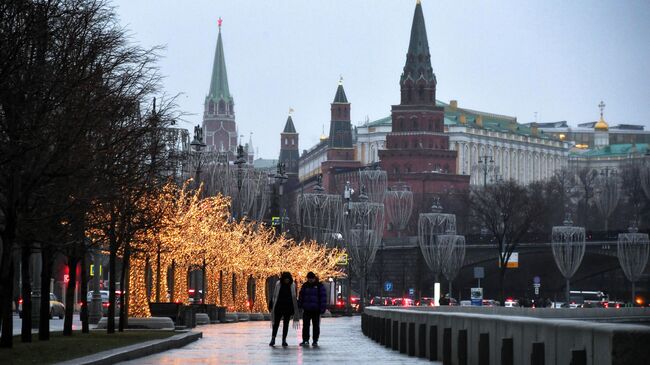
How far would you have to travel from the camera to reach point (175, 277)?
6850 centimetres

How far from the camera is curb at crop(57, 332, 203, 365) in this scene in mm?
26987

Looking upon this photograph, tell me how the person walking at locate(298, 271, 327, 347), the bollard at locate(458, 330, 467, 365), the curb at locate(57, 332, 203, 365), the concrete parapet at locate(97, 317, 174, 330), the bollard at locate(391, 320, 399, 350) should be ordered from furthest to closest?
1. the concrete parapet at locate(97, 317, 174, 330)
2. the person walking at locate(298, 271, 327, 347)
3. the bollard at locate(391, 320, 399, 350)
4. the curb at locate(57, 332, 203, 365)
5. the bollard at locate(458, 330, 467, 365)

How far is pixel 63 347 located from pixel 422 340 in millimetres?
7043

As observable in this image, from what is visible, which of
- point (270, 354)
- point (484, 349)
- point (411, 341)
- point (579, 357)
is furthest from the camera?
point (411, 341)

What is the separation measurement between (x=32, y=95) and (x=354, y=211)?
4440 inches

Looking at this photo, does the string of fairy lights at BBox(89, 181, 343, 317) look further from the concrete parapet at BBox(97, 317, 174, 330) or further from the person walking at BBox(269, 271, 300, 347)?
the person walking at BBox(269, 271, 300, 347)

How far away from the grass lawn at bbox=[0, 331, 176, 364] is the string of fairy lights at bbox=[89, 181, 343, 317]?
11.2 feet

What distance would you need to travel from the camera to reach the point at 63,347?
32.1m

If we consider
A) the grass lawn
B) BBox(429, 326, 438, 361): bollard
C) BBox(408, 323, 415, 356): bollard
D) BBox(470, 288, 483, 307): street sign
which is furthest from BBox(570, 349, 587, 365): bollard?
BBox(470, 288, 483, 307): street sign

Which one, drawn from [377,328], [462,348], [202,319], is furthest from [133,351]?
[202,319]

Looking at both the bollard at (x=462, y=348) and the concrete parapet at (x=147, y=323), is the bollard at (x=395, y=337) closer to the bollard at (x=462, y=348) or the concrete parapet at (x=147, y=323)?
the bollard at (x=462, y=348)

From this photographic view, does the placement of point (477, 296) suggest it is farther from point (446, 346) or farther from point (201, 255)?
point (446, 346)

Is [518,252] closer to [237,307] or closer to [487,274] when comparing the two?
[487,274]

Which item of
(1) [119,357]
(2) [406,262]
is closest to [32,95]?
(1) [119,357]
